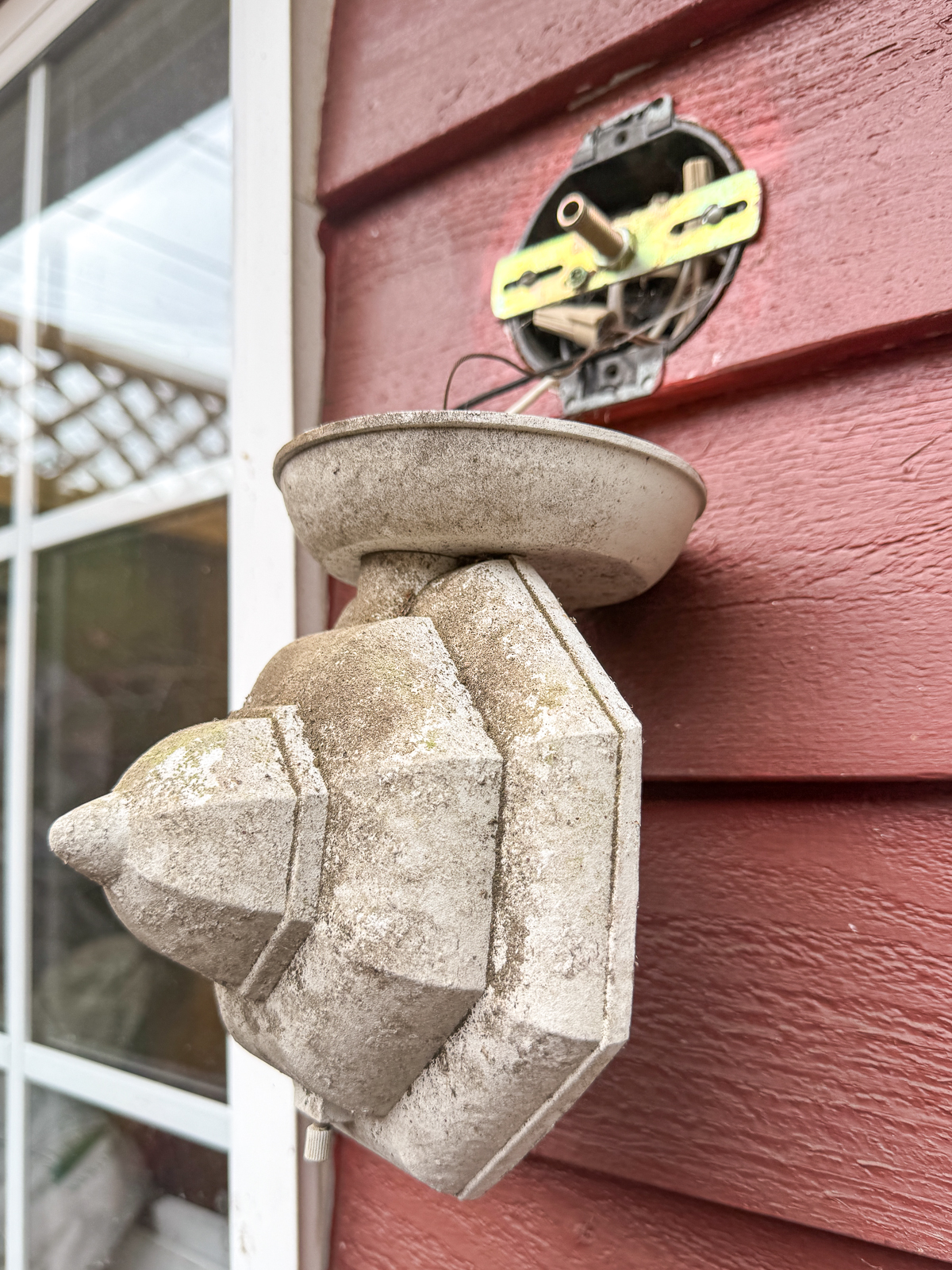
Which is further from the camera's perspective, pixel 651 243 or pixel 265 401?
pixel 265 401

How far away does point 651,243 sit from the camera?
0.57 meters

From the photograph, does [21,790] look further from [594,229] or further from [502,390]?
[594,229]

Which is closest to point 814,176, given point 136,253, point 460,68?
point 460,68

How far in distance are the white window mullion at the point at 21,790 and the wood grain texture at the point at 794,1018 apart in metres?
0.76

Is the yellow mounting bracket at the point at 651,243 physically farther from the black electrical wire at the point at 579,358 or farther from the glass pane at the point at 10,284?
the glass pane at the point at 10,284

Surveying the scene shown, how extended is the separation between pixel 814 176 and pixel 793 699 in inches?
12.0

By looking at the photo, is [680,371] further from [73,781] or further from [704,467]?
[73,781]

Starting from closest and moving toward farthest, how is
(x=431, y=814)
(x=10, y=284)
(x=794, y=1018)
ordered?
(x=431, y=814) → (x=794, y=1018) → (x=10, y=284)

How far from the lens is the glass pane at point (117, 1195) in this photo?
33.4 inches

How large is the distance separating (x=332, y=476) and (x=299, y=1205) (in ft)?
1.96

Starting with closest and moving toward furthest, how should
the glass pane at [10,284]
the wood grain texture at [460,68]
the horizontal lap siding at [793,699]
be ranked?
1. the horizontal lap siding at [793,699]
2. the wood grain texture at [460,68]
3. the glass pane at [10,284]

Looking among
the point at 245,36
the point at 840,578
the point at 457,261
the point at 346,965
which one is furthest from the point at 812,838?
the point at 245,36

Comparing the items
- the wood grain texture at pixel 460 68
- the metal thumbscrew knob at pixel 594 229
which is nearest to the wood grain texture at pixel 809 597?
the metal thumbscrew knob at pixel 594 229

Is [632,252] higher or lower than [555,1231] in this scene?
higher
